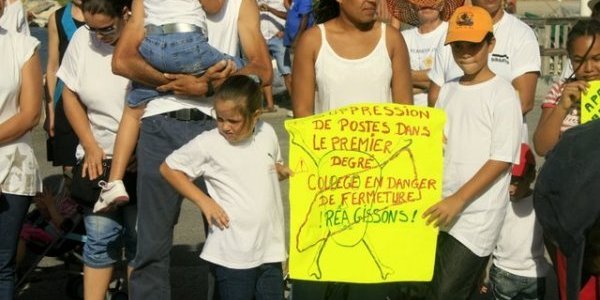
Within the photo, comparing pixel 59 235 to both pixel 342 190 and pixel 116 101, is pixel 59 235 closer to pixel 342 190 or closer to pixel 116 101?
pixel 116 101

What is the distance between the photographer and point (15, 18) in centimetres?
716

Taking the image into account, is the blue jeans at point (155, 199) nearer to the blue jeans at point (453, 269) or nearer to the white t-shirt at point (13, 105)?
the white t-shirt at point (13, 105)

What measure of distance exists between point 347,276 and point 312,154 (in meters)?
0.58

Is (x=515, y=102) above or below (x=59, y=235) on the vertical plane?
above

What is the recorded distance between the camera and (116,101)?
242 inches

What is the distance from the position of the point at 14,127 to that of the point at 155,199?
2.64 feet

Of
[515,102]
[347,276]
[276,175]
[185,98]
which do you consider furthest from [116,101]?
[515,102]

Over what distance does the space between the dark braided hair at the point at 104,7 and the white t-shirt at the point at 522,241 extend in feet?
7.35

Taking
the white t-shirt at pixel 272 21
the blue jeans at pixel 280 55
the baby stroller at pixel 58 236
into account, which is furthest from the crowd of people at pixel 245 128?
the white t-shirt at pixel 272 21

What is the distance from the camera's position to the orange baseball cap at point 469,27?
5156 millimetres

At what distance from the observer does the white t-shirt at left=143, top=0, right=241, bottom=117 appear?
5.58m

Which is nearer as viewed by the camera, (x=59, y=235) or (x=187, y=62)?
(x=187, y=62)

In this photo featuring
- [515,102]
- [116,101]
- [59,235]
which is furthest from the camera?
[59,235]

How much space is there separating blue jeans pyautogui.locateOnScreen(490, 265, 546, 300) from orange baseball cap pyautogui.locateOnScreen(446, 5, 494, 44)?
52.0 inches
